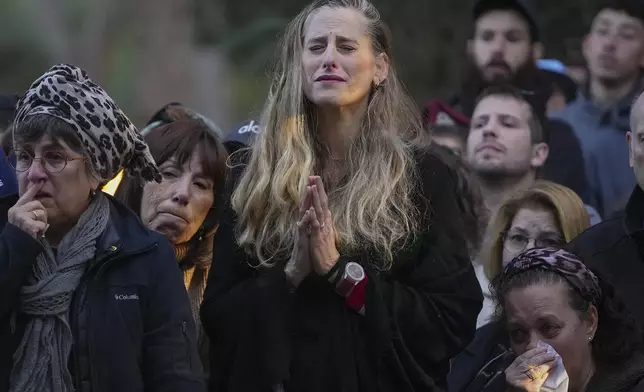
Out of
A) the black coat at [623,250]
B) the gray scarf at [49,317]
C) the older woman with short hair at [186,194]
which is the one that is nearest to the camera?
the gray scarf at [49,317]

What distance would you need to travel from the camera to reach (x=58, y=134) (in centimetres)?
428

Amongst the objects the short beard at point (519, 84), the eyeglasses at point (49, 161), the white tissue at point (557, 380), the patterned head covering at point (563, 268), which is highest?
the eyeglasses at point (49, 161)

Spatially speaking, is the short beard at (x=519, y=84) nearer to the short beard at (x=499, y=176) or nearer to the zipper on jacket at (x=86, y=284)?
the short beard at (x=499, y=176)

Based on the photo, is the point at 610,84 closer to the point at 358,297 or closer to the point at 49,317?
the point at 358,297

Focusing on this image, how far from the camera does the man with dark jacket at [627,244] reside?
493cm

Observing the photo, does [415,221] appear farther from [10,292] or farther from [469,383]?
[10,292]

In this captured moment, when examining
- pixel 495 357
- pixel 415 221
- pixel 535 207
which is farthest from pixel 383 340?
pixel 535 207

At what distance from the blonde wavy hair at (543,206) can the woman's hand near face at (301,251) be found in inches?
53.0

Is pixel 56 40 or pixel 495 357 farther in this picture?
pixel 56 40

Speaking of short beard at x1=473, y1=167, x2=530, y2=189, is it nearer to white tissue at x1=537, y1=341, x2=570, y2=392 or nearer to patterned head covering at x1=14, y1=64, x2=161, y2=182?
white tissue at x1=537, y1=341, x2=570, y2=392

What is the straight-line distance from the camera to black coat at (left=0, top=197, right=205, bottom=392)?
4.10 m

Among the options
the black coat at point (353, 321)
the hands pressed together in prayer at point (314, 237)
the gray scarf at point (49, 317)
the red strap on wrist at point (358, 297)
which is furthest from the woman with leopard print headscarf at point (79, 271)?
the red strap on wrist at point (358, 297)

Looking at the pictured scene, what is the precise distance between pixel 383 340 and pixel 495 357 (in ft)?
2.48

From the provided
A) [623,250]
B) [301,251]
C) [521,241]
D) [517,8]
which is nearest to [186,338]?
[301,251]
